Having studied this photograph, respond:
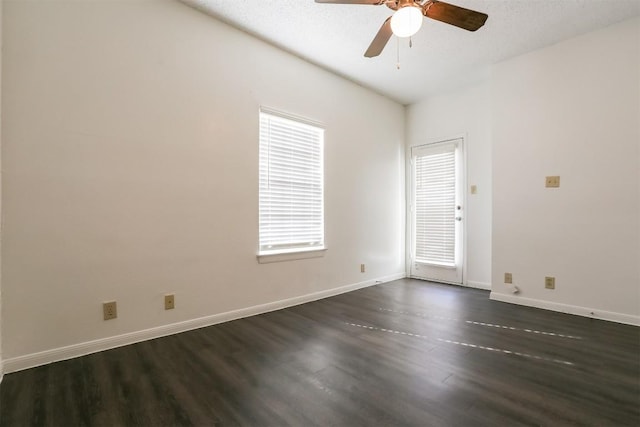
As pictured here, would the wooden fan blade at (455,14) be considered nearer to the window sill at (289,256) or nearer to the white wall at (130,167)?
the white wall at (130,167)

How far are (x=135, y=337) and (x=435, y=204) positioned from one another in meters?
3.98

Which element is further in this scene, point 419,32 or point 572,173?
point 572,173

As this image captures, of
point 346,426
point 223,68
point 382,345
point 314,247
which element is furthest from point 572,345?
point 223,68

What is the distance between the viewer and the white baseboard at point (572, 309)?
2730mm

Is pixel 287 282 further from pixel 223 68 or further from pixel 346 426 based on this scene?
pixel 223 68

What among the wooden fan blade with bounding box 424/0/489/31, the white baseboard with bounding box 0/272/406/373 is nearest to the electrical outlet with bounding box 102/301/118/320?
the white baseboard with bounding box 0/272/406/373

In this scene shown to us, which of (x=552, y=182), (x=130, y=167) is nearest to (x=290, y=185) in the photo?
(x=130, y=167)

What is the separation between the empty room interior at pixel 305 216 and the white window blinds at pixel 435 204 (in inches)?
2.3

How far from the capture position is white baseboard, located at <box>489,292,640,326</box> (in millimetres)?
2730

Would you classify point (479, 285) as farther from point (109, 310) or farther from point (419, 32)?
point (109, 310)

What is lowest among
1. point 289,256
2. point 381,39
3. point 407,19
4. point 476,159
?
point 289,256

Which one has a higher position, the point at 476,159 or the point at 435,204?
the point at 476,159

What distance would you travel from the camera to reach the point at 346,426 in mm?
1389

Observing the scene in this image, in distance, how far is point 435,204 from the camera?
14.8 feet
